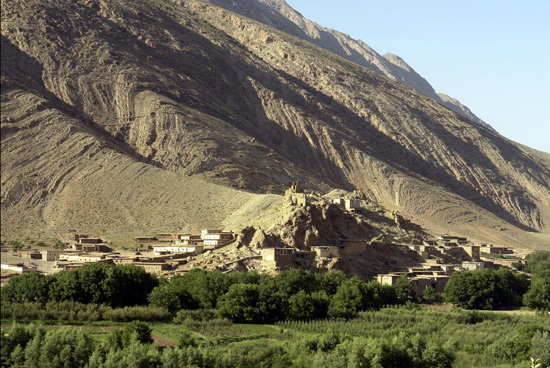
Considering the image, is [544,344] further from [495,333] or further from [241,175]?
[241,175]

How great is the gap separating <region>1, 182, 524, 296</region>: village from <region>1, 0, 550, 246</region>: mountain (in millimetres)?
5406

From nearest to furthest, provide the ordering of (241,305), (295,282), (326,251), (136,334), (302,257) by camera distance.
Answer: (136,334) < (241,305) < (295,282) < (302,257) < (326,251)

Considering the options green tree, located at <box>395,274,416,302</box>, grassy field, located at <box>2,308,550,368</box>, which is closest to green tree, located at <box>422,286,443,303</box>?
green tree, located at <box>395,274,416,302</box>

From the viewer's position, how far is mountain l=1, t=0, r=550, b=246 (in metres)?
89.7

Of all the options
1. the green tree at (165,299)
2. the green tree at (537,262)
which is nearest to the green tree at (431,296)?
the green tree at (537,262)

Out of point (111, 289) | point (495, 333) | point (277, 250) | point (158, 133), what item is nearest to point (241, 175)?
point (158, 133)

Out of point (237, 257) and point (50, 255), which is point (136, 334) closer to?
point (237, 257)

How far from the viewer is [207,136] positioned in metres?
107

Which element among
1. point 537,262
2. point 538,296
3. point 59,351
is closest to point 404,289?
point 538,296

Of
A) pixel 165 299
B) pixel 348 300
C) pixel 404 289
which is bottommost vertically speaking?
pixel 165 299

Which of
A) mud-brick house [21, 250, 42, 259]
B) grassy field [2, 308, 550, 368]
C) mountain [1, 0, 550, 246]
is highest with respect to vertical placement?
mountain [1, 0, 550, 246]

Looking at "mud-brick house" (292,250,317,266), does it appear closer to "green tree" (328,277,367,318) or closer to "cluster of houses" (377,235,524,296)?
"cluster of houses" (377,235,524,296)

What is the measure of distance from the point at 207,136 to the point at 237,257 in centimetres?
4478

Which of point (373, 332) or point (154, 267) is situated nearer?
point (373, 332)
